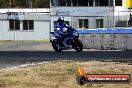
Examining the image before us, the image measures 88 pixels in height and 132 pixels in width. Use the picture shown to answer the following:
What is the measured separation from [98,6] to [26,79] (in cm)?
4627

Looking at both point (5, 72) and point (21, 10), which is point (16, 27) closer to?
point (21, 10)

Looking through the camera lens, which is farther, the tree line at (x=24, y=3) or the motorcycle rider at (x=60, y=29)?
the tree line at (x=24, y=3)

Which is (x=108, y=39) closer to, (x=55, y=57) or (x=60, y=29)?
(x=55, y=57)

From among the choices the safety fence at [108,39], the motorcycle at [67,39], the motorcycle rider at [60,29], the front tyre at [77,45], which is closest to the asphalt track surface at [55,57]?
the safety fence at [108,39]

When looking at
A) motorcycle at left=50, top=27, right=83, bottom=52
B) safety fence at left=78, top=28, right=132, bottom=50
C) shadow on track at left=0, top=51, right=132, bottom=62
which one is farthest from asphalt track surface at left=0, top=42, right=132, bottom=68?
motorcycle at left=50, top=27, right=83, bottom=52

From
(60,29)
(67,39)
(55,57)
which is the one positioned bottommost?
(55,57)

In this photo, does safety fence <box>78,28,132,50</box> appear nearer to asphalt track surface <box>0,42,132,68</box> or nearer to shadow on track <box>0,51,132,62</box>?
asphalt track surface <box>0,42,132,68</box>

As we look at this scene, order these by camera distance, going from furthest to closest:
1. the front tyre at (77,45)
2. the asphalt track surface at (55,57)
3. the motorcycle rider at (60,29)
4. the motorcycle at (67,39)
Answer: the asphalt track surface at (55,57) < the front tyre at (77,45) < the motorcycle at (67,39) < the motorcycle rider at (60,29)

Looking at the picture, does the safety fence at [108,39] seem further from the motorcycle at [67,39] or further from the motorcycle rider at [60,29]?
the motorcycle rider at [60,29]

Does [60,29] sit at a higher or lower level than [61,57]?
higher

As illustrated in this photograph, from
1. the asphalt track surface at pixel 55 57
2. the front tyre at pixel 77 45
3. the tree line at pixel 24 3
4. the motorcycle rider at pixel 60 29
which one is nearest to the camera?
the motorcycle rider at pixel 60 29

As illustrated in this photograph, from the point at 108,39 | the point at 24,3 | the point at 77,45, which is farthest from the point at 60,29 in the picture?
the point at 24,3

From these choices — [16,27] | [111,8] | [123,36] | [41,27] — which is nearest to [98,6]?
[111,8]

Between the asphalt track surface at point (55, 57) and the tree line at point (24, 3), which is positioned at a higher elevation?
the tree line at point (24, 3)
